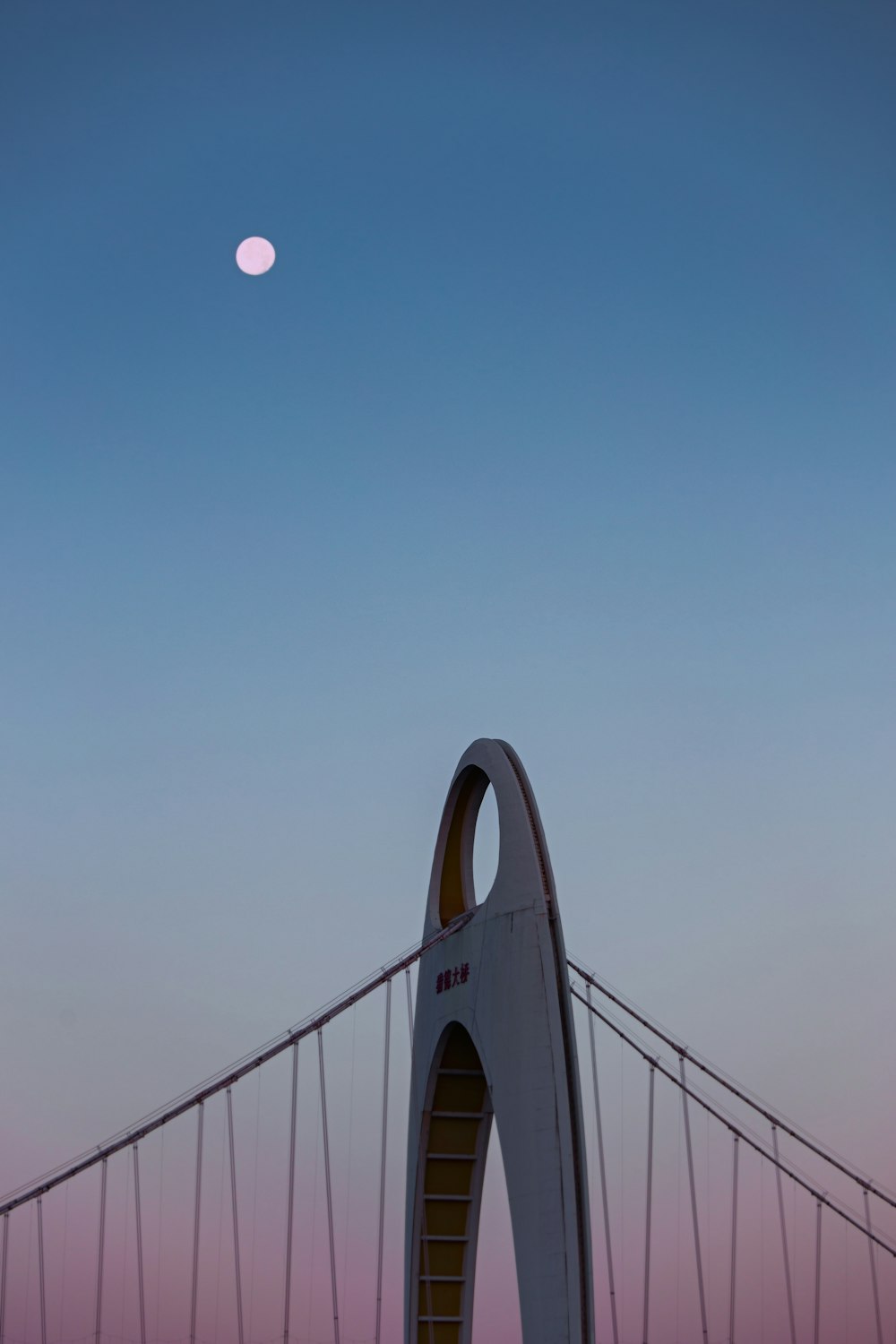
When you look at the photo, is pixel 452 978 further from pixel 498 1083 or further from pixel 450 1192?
pixel 450 1192

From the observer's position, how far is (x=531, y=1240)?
91.1 feet

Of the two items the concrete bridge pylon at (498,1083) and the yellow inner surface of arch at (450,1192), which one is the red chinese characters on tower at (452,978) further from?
the yellow inner surface of arch at (450,1192)

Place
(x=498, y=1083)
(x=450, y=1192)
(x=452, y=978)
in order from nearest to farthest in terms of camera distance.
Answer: (x=498, y=1083), (x=452, y=978), (x=450, y=1192)

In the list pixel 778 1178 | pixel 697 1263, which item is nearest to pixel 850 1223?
pixel 778 1178

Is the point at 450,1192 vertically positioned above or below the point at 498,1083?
below

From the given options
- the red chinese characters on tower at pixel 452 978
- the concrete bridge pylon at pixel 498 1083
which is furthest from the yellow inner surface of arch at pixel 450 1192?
the red chinese characters on tower at pixel 452 978

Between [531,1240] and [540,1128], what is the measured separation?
1977 millimetres

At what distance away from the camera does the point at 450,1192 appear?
3625 cm

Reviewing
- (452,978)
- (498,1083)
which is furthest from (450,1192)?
(498,1083)

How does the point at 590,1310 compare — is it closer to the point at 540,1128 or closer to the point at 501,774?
the point at 540,1128

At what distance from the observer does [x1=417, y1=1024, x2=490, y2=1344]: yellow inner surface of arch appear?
117ft

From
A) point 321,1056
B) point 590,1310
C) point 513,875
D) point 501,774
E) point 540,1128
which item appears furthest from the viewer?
point 321,1056

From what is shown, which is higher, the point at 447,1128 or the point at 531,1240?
the point at 447,1128

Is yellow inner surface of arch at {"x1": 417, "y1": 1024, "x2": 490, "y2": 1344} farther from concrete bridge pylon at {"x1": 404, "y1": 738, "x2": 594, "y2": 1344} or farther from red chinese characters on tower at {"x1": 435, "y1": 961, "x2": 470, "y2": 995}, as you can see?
red chinese characters on tower at {"x1": 435, "y1": 961, "x2": 470, "y2": 995}
